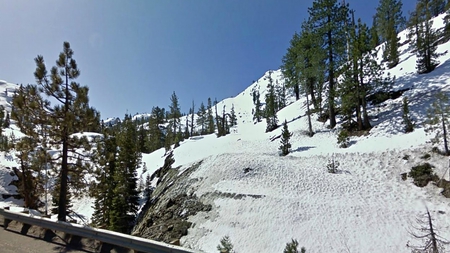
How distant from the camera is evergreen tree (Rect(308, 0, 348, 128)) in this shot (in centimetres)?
2095

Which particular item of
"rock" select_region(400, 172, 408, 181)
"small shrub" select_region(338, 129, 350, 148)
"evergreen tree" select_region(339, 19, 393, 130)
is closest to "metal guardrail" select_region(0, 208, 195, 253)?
"rock" select_region(400, 172, 408, 181)

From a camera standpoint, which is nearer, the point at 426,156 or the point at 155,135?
the point at 426,156

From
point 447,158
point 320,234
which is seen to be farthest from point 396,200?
point 320,234

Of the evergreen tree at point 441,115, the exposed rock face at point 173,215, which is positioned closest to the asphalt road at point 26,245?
the exposed rock face at point 173,215

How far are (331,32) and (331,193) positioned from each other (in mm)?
15861

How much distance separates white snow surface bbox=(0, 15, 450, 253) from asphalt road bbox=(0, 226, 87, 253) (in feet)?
14.9

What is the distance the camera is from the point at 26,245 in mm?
5352

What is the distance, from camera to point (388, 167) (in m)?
13.4

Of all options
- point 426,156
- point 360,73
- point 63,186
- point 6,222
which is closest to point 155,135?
point 360,73

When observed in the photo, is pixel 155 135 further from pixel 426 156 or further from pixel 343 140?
pixel 426 156

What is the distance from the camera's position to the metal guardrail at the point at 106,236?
4.16 m

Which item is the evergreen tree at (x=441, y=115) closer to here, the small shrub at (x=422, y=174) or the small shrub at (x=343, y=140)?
the small shrub at (x=422, y=174)

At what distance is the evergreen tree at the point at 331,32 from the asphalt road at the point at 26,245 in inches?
826

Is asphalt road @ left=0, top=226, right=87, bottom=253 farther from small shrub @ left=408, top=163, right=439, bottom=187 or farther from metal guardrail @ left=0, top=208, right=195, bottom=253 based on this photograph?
→ small shrub @ left=408, top=163, right=439, bottom=187
